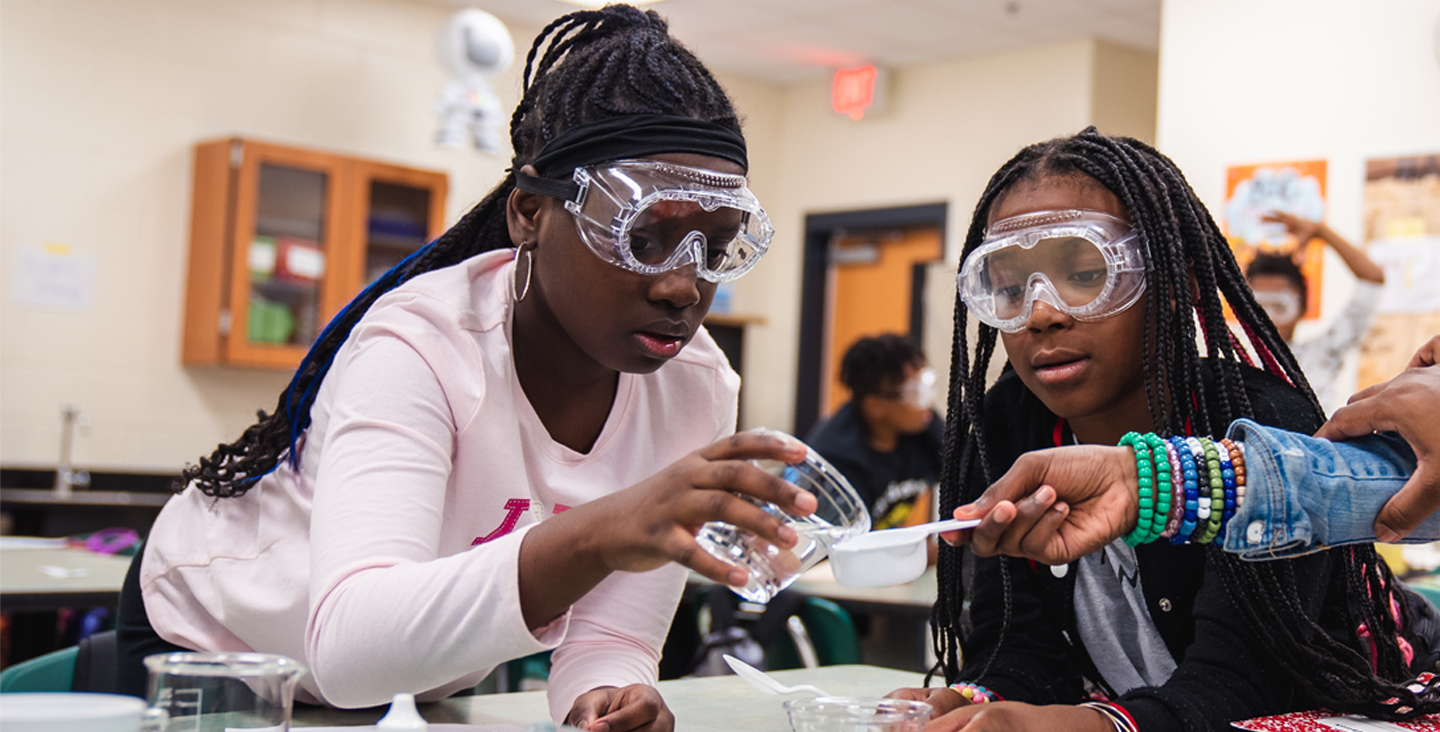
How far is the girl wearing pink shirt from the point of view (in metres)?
1.09

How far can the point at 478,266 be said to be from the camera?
1.47m

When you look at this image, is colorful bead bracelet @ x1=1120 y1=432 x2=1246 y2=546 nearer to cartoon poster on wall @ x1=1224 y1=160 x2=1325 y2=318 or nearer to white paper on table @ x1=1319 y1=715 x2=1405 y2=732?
white paper on table @ x1=1319 y1=715 x2=1405 y2=732

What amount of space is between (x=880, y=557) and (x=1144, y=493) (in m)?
0.32

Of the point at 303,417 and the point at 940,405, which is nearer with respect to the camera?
the point at 303,417

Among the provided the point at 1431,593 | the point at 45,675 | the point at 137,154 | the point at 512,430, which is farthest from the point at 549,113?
the point at 137,154

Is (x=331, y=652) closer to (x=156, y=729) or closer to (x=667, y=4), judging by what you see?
(x=156, y=729)

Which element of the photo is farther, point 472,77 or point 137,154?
point 472,77

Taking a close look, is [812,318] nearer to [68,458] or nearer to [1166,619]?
[68,458]

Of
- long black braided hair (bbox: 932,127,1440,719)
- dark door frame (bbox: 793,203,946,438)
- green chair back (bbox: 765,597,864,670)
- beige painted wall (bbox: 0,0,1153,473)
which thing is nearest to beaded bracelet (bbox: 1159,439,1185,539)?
long black braided hair (bbox: 932,127,1440,719)

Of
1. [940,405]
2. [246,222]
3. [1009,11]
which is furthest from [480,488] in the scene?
[940,405]

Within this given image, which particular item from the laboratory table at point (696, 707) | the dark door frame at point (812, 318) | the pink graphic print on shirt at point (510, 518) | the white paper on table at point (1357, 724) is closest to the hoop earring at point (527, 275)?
the pink graphic print on shirt at point (510, 518)

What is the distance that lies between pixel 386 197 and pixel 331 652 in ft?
17.1

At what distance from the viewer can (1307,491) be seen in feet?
3.79

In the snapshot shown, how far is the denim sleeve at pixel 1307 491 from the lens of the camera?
115 cm
